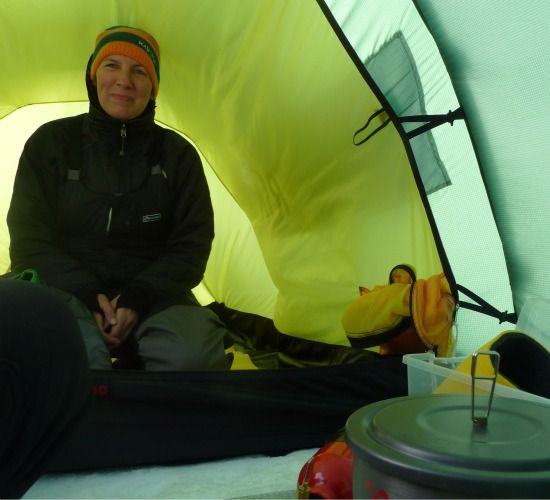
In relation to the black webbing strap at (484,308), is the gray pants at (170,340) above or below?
below

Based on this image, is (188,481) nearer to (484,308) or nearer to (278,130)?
(484,308)

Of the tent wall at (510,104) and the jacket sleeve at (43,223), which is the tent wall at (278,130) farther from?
the jacket sleeve at (43,223)

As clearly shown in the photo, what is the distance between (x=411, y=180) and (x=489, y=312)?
11.8 inches

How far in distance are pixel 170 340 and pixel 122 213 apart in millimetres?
315

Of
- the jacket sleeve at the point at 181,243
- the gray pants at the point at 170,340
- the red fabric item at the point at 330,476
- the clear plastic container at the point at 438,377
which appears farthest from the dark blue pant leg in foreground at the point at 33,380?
the jacket sleeve at the point at 181,243

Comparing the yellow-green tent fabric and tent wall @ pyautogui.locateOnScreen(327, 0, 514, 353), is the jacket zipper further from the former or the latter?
tent wall @ pyautogui.locateOnScreen(327, 0, 514, 353)

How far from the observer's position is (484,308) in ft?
4.42

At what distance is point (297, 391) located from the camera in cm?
132

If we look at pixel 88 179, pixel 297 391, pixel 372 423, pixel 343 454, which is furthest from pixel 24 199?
pixel 372 423

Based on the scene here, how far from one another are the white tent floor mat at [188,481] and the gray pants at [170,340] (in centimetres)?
20

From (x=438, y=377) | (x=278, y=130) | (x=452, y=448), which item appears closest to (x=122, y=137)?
(x=278, y=130)

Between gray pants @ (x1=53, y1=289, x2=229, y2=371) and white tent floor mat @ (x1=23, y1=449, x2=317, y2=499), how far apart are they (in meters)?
0.20

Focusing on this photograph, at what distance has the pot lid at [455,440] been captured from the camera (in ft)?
1.69

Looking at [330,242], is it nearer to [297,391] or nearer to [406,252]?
[406,252]
